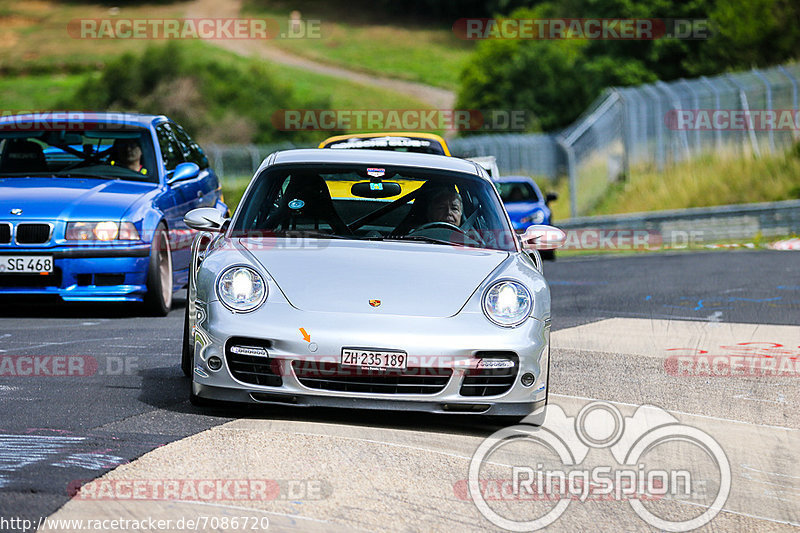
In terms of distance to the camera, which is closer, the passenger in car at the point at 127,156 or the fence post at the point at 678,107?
the passenger in car at the point at 127,156

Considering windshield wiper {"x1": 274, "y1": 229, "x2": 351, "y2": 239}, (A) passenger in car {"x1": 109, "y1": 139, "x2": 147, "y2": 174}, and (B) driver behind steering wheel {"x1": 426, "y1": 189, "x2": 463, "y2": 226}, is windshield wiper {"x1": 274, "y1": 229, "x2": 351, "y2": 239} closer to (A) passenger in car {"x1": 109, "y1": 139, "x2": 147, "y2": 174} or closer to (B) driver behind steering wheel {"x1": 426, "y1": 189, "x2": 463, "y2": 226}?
(B) driver behind steering wheel {"x1": 426, "y1": 189, "x2": 463, "y2": 226}

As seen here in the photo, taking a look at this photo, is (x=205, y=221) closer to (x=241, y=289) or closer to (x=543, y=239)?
(x=241, y=289)

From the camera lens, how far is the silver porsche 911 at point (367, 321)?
6246 mm

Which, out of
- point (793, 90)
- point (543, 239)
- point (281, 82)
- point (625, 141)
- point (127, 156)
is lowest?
point (281, 82)

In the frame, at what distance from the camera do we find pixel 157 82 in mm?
85562

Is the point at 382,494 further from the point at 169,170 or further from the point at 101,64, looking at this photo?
the point at 101,64

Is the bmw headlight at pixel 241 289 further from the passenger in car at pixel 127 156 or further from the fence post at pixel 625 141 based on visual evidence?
the fence post at pixel 625 141

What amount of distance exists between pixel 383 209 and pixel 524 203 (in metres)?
14.2

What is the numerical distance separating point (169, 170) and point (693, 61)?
172ft

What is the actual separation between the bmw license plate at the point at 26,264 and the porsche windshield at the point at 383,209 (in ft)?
11.9

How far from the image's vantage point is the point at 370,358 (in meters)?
6.20
